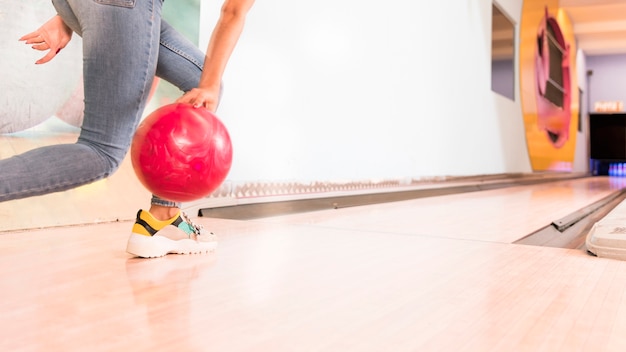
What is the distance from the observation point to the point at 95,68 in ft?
2.92

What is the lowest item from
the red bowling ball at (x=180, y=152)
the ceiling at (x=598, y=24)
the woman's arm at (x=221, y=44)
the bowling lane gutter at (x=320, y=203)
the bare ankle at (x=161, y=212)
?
the bowling lane gutter at (x=320, y=203)

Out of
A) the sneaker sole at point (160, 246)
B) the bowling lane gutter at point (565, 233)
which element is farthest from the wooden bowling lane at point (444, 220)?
the sneaker sole at point (160, 246)

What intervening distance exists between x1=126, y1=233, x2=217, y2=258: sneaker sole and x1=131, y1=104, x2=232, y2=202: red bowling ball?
8.3 inches

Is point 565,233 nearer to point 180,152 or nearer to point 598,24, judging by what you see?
point 180,152

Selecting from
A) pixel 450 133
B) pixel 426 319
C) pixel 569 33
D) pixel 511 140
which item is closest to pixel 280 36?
pixel 426 319

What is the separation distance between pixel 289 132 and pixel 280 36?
43 centimetres

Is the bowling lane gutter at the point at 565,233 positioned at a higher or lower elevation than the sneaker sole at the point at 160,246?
lower

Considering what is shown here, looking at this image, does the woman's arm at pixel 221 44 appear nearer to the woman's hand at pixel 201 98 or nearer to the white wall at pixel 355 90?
the woman's hand at pixel 201 98

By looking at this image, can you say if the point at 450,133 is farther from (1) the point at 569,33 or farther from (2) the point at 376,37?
(1) the point at 569,33

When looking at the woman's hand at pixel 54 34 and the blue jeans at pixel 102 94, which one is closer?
the blue jeans at pixel 102 94

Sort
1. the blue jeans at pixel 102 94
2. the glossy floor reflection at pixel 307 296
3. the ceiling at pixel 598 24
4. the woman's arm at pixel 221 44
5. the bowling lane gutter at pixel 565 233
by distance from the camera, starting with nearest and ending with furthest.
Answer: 1. the glossy floor reflection at pixel 307 296
2. the blue jeans at pixel 102 94
3. the woman's arm at pixel 221 44
4. the bowling lane gutter at pixel 565 233
5. the ceiling at pixel 598 24

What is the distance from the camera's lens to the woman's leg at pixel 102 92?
86 cm

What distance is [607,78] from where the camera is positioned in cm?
1109

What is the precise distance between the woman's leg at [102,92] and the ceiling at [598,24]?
8604 mm
